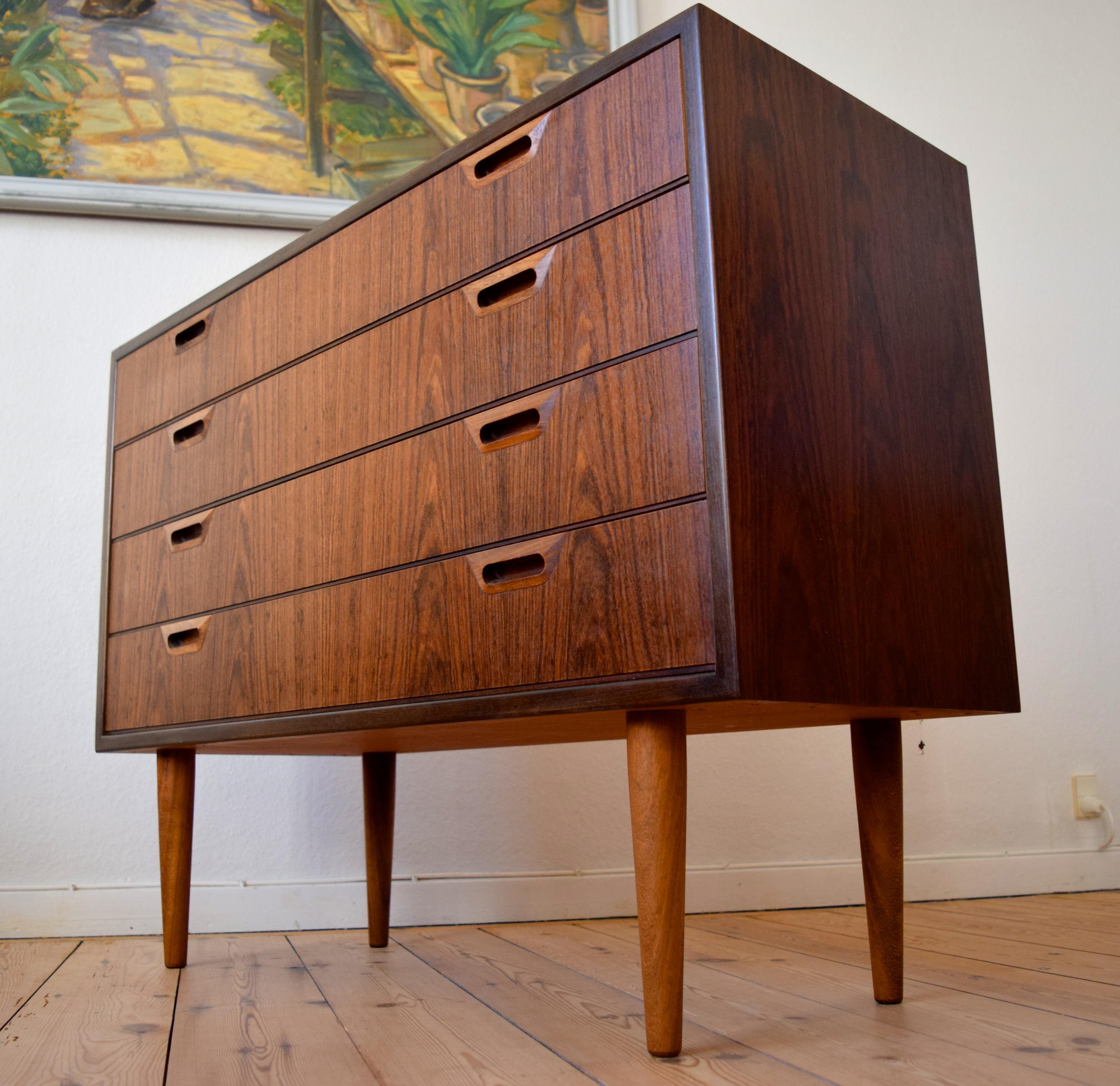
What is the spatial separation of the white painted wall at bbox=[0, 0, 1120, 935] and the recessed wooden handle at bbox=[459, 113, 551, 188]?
107cm

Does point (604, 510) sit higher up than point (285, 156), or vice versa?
point (285, 156)

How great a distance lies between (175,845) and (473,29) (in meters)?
1.59

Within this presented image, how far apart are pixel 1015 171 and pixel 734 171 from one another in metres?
1.69

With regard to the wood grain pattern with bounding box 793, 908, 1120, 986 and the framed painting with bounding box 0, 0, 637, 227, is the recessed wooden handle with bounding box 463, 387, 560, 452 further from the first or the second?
the framed painting with bounding box 0, 0, 637, 227

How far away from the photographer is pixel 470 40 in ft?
6.91

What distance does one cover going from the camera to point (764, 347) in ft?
2.92

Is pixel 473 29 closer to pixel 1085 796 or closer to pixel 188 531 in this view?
pixel 188 531

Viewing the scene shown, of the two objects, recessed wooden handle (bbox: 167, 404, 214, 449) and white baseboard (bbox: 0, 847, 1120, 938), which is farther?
white baseboard (bbox: 0, 847, 1120, 938)

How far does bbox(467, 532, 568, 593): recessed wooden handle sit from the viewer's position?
944 millimetres

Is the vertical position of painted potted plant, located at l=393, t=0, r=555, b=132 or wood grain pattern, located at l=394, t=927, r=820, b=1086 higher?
painted potted plant, located at l=393, t=0, r=555, b=132

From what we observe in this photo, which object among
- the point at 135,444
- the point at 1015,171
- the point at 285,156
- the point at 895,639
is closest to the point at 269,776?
the point at 135,444

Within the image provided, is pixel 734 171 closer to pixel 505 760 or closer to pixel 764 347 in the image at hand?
pixel 764 347

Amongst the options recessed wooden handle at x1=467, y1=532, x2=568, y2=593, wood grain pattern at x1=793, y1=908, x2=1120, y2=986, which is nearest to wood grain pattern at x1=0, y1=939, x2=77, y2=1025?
recessed wooden handle at x1=467, y1=532, x2=568, y2=593

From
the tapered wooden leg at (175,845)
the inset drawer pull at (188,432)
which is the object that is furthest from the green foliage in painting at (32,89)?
the tapered wooden leg at (175,845)
